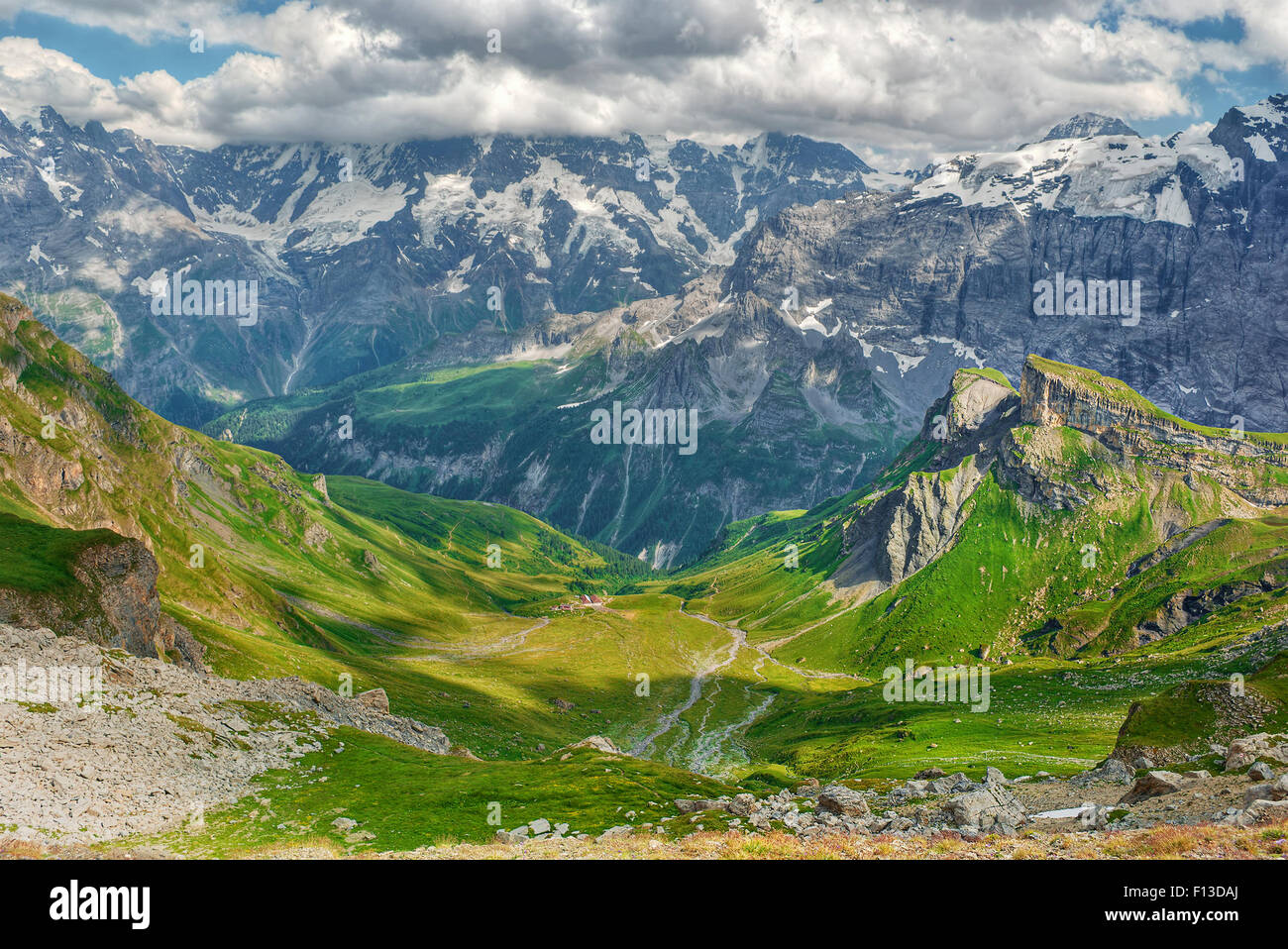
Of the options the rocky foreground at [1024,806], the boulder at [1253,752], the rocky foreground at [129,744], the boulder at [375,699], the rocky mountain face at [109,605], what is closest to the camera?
the rocky foreground at [1024,806]

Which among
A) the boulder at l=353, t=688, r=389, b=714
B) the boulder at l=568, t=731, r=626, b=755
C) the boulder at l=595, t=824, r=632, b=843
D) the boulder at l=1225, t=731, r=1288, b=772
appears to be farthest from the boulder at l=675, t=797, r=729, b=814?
the boulder at l=353, t=688, r=389, b=714

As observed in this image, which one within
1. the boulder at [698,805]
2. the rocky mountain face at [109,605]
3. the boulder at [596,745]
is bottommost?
the boulder at [596,745]

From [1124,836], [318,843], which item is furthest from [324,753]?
[1124,836]

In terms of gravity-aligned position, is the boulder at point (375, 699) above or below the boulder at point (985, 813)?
below

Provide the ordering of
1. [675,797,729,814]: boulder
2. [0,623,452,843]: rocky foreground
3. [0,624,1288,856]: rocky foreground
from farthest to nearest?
[675,797,729,814]: boulder → [0,623,452,843]: rocky foreground → [0,624,1288,856]: rocky foreground

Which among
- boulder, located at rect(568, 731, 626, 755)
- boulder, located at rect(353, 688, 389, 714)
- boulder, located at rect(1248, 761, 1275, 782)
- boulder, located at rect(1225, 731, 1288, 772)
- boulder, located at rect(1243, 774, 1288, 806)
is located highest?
boulder, located at rect(1243, 774, 1288, 806)

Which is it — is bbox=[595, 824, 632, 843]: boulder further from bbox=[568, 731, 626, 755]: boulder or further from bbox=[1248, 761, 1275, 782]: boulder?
bbox=[568, 731, 626, 755]: boulder

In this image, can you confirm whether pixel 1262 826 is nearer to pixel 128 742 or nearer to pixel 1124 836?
pixel 1124 836

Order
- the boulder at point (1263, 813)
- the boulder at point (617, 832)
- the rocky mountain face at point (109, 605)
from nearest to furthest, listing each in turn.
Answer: the boulder at point (1263, 813)
the boulder at point (617, 832)
the rocky mountain face at point (109, 605)

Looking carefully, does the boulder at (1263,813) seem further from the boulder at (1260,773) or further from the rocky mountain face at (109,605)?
the rocky mountain face at (109,605)

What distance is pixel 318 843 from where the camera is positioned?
201 feet

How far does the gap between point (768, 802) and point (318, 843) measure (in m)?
37.3

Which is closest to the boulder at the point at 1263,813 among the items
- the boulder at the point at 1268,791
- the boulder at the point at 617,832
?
the boulder at the point at 1268,791

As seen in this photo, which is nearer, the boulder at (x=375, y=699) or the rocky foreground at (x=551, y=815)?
the rocky foreground at (x=551, y=815)
